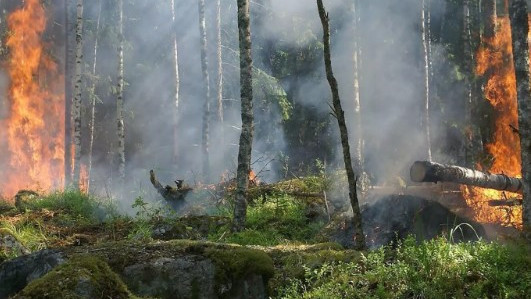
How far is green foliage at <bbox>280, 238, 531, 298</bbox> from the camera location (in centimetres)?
441

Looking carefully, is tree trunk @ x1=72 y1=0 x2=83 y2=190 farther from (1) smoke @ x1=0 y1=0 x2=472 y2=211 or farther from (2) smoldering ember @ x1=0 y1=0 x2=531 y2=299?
(1) smoke @ x1=0 y1=0 x2=472 y2=211

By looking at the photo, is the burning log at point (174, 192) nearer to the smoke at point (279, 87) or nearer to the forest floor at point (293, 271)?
the smoke at point (279, 87)

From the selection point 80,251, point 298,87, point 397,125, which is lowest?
point 80,251

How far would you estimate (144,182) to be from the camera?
25.8 m

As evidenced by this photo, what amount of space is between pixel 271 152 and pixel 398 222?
19044 millimetres

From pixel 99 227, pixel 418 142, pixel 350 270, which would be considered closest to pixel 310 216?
pixel 99 227

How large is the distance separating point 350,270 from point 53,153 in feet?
69.4

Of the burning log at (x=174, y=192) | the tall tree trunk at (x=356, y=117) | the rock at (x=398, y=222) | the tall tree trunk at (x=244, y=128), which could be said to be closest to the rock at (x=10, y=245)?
the tall tree trunk at (x=244, y=128)

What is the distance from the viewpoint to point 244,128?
1074 centimetres

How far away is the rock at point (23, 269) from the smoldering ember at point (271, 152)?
2cm

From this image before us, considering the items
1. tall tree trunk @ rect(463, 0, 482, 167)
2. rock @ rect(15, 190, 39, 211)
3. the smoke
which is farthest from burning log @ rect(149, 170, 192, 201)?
tall tree trunk @ rect(463, 0, 482, 167)

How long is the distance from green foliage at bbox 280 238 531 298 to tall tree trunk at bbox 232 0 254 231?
5253mm

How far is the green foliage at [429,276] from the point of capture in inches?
173

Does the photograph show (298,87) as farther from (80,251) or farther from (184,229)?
(80,251)
